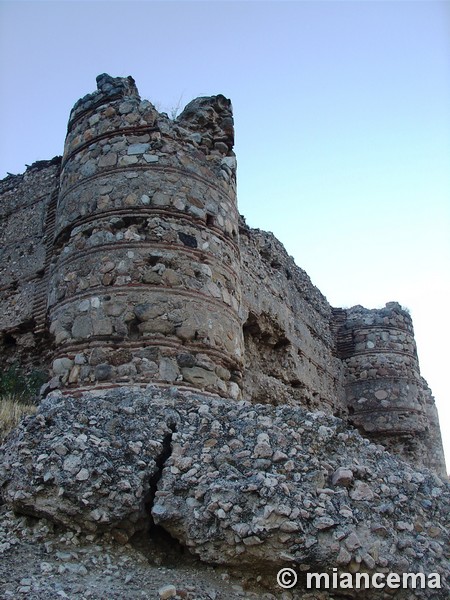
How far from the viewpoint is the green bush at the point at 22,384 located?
6570 mm

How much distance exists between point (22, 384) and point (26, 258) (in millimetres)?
2073

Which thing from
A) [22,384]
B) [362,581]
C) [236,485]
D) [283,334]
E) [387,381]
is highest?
[387,381]

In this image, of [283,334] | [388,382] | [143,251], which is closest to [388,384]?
[388,382]

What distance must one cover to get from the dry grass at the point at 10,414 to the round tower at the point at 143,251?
572 mm

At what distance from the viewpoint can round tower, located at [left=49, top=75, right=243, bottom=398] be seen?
512 centimetres

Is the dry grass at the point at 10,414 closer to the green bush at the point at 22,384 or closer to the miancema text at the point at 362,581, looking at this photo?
the green bush at the point at 22,384

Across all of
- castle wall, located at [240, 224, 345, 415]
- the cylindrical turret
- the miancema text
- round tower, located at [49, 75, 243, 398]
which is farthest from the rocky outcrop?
the cylindrical turret

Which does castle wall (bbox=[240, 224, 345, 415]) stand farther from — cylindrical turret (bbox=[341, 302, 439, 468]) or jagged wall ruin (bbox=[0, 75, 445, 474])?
cylindrical turret (bbox=[341, 302, 439, 468])

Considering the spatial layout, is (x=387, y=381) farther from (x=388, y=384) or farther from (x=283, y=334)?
(x=283, y=334)

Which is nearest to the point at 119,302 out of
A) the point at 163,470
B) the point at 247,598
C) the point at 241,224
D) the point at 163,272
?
the point at 163,272

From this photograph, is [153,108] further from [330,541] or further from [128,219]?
[330,541]

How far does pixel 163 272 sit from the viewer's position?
538 centimetres

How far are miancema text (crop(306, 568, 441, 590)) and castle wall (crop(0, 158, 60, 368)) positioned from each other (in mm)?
4469

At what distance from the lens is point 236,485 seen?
3730 millimetres
